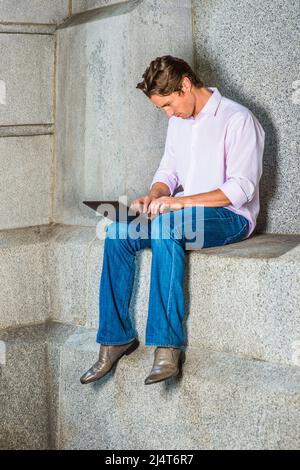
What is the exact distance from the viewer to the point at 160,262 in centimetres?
419

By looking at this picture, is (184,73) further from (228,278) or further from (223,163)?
(228,278)

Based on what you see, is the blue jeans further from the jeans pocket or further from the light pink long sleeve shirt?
the light pink long sleeve shirt

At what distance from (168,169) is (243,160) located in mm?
642

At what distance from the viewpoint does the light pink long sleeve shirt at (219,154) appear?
4.43 m

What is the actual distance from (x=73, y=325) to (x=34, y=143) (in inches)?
46.4

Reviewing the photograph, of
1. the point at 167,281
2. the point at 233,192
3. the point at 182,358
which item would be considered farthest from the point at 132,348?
the point at 233,192

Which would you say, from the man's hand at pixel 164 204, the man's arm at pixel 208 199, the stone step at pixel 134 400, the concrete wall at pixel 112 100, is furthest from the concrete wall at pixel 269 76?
the stone step at pixel 134 400

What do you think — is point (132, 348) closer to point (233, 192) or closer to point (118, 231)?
point (118, 231)

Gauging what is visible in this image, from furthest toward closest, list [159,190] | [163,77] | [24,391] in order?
[24,391] < [159,190] < [163,77]

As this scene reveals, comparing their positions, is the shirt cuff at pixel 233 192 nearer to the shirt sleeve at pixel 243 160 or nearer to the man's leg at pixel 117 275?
the shirt sleeve at pixel 243 160

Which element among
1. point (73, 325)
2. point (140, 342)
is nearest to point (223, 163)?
point (140, 342)

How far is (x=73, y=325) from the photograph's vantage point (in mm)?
5266

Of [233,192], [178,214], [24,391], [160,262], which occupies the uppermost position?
[233,192]
